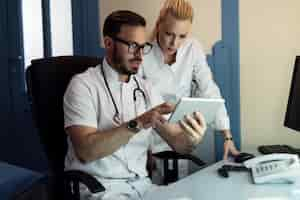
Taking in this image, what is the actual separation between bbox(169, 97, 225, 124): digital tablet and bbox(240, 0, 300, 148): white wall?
3.27 ft

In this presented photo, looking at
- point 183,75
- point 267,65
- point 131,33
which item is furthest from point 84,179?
point 267,65

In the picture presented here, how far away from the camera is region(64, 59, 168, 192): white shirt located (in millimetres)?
1856

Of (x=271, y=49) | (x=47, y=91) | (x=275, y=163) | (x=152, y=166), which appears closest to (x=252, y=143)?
(x=271, y=49)

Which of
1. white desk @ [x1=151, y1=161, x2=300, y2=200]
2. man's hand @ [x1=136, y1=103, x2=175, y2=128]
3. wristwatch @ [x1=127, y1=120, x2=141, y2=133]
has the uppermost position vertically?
man's hand @ [x1=136, y1=103, x2=175, y2=128]

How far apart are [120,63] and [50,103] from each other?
0.34 m

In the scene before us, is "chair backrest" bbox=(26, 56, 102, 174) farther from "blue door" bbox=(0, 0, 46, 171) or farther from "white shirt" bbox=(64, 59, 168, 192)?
"blue door" bbox=(0, 0, 46, 171)

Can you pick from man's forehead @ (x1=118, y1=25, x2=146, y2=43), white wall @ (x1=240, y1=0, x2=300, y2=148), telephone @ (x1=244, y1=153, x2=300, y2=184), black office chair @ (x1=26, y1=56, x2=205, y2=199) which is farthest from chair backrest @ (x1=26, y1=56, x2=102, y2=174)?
white wall @ (x1=240, y1=0, x2=300, y2=148)

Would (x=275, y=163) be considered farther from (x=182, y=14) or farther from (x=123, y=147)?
(x=182, y=14)

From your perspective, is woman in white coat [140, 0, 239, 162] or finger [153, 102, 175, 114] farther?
woman in white coat [140, 0, 239, 162]

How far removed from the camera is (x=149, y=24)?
2846 mm

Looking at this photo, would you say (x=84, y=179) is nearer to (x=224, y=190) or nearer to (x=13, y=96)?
(x=224, y=190)

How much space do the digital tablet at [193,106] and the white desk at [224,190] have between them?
239mm

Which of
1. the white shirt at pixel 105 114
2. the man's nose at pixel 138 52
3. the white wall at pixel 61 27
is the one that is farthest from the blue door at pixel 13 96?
the man's nose at pixel 138 52

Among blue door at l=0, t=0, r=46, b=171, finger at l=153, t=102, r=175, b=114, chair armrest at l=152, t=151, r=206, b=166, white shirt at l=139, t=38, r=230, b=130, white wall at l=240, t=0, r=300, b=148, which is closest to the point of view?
finger at l=153, t=102, r=175, b=114
